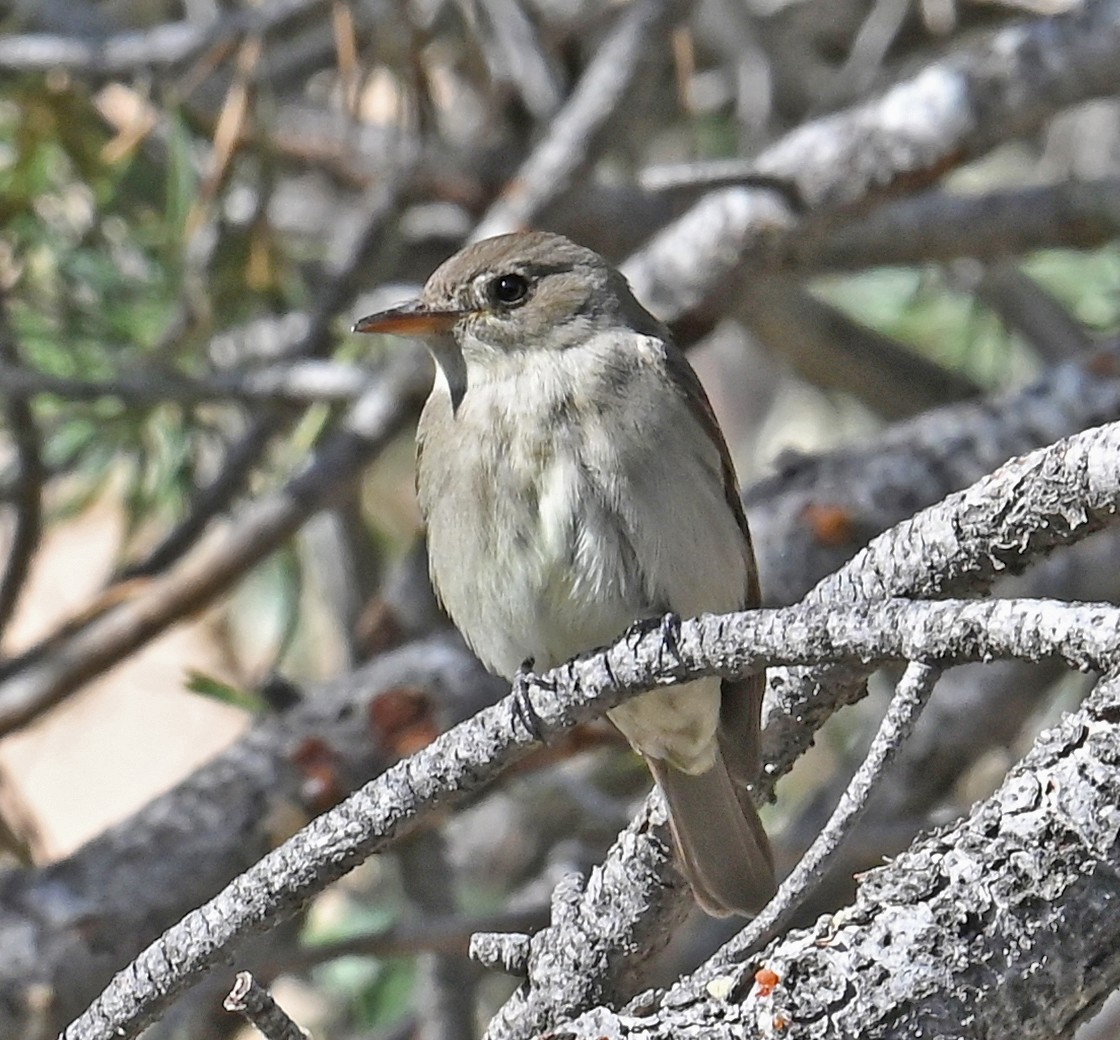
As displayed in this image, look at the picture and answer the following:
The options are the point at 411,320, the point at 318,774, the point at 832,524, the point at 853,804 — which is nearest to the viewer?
the point at 853,804

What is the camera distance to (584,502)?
3.41 meters

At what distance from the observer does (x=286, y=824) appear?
3918mm

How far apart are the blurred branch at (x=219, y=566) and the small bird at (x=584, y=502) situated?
2.45 ft

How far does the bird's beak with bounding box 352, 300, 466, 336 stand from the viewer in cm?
363

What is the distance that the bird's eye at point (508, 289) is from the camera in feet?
12.6

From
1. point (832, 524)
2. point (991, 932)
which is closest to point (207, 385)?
point (832, 524)

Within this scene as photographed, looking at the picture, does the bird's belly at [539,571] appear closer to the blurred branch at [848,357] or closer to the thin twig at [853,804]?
the thin twig at [853,804]

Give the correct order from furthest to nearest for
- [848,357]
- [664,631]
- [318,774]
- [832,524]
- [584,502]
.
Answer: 1. [848,357]
2. [832,524]
3. [318,774]
4. [584,502]
5. [664,631]

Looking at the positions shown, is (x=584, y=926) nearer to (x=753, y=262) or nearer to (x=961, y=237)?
(x=753, y=262)

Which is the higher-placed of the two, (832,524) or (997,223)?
(997,223)

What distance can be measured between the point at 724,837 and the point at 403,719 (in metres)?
0.89

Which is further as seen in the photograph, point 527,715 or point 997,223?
point 997,223

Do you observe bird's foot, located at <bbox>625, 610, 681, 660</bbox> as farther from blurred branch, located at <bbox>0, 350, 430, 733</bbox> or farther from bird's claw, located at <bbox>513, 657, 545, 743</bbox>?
blurred branch, located at <bbox>0, 350, 430, 733</bbox>

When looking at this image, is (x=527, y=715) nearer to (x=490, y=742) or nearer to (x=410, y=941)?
(x=490, y=742)
